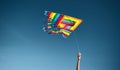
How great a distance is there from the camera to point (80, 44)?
15.2 ft

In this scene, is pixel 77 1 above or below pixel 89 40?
above

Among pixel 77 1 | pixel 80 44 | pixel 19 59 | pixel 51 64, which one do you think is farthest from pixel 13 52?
pixel 77 1

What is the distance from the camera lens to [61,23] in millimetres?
4371

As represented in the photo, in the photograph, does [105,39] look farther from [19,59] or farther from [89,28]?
[19,59]

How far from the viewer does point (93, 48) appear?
4.59 metres

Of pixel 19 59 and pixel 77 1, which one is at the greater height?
pixel 77 1

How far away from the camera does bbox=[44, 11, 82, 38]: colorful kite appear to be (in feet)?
14.3

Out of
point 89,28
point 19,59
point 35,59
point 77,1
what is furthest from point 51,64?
point 77,1

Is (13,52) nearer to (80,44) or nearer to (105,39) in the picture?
(80,44)

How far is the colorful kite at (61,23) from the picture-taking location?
4.35 meters

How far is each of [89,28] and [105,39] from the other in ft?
1.18

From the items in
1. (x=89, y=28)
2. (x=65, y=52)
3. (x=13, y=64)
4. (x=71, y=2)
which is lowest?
(x=13, y=64)

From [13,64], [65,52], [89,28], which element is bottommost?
[13,64]

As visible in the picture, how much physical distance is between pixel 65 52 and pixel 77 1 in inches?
39.7
